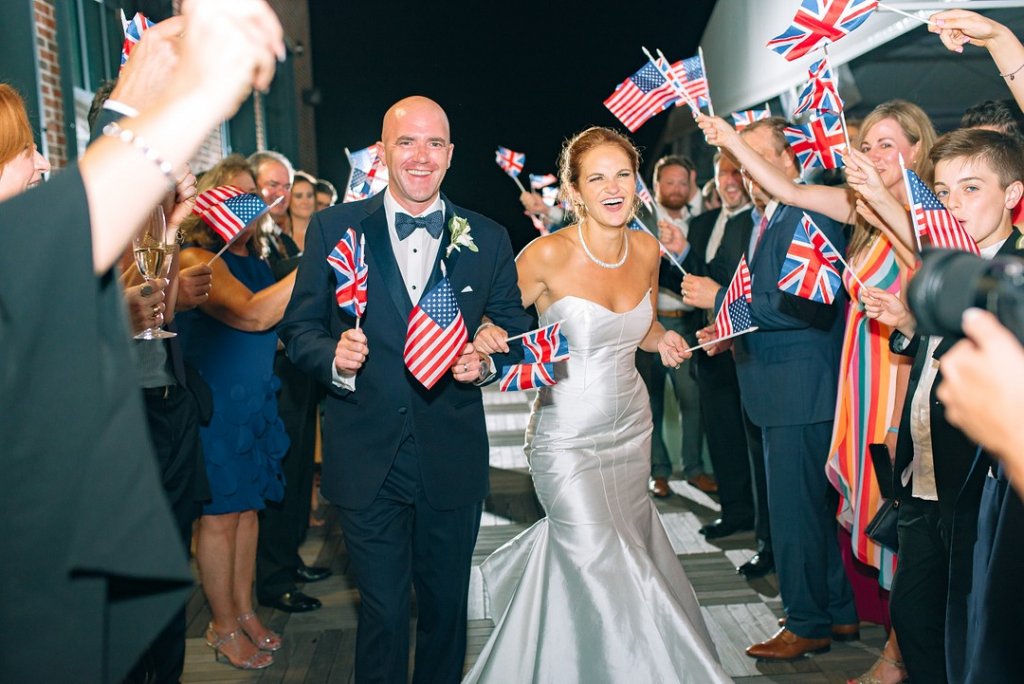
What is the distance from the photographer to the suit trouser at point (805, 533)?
351 centimetres

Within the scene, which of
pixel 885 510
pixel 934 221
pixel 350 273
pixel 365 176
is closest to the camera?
pixel 934 221

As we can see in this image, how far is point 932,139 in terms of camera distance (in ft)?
10.8

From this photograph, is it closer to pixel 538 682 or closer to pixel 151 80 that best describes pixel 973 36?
pixel 151 80

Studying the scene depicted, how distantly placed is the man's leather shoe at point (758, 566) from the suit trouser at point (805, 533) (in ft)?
2.44

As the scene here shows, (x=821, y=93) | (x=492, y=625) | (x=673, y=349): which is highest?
(x=821, y=93)

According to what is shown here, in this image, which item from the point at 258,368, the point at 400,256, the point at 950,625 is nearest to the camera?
the point at 950,625

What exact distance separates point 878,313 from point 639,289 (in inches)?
38.3

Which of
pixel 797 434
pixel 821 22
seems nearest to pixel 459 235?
pixel 821 22

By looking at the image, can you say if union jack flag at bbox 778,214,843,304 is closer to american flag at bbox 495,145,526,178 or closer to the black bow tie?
the black bow tie

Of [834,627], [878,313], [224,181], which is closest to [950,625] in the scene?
[878,313]

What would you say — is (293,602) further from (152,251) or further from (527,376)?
(152,251)

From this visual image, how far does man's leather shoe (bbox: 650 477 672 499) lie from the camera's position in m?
5.87

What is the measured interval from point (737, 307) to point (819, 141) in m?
0.66

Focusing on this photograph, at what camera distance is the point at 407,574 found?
8.88ft
